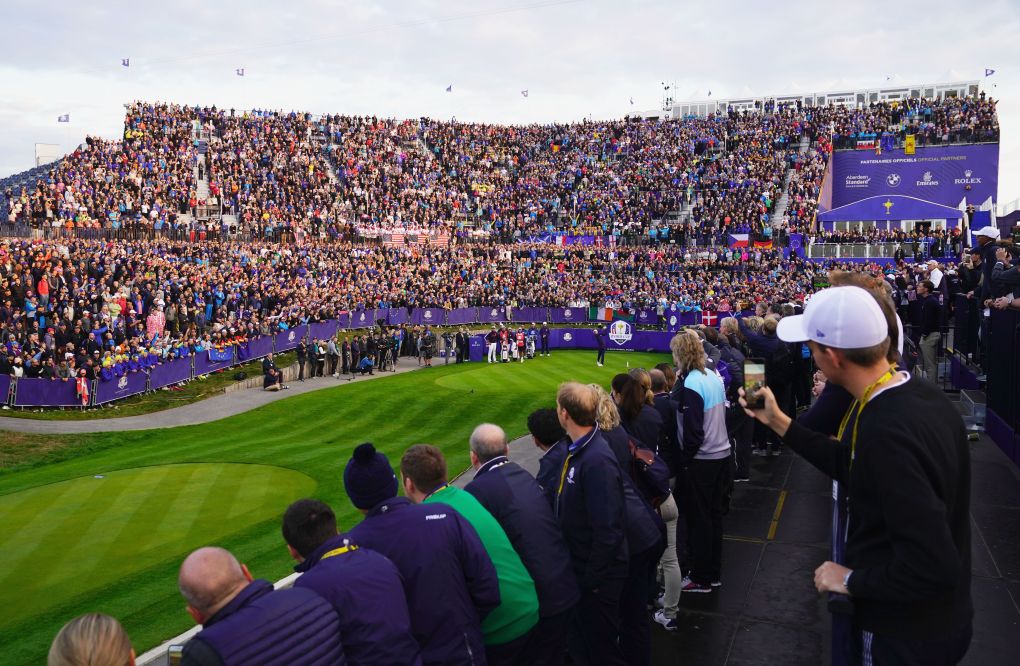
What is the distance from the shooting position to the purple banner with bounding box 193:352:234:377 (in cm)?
2803

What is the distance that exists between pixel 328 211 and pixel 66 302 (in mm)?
26271

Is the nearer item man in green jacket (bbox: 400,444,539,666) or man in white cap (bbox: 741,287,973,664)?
man in white cap (bbox: 741,287,973,664)

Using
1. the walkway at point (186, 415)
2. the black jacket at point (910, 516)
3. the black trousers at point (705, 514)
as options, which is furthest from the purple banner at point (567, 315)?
the black jacket at point (910, 516)

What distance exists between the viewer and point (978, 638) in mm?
6422

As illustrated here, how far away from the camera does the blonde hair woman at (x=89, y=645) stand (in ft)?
10.5

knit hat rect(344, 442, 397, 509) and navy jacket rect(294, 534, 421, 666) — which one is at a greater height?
knit hat rect(344, 442, 397, 509)

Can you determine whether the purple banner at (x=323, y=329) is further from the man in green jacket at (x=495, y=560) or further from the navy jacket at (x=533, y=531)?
the man in green jacket at (x=495, y=560)

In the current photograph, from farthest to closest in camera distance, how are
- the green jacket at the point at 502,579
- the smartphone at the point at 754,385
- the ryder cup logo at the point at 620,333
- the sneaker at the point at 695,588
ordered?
the ryder cup logo at the point at 620,333 → the sneaker at the point at 695,588 → the green jacket at the point at 502,579 → the smartphone at the point at 754,385

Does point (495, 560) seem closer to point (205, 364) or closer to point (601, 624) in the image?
point (601, 624)

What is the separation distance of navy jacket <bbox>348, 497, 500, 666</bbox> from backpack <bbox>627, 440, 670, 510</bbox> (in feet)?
7.12

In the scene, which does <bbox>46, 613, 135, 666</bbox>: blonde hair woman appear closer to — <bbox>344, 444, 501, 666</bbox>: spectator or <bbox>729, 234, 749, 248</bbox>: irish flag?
<bbox>344, 444, 501, 666</bbox>: spectator

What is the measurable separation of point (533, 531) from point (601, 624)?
1006mm

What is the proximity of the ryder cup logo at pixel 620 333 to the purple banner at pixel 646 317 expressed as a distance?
2625mm

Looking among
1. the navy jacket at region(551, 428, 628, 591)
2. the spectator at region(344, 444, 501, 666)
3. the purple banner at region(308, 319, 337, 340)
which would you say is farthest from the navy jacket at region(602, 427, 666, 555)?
the purple banner at region(308, 319, 337, 340)
